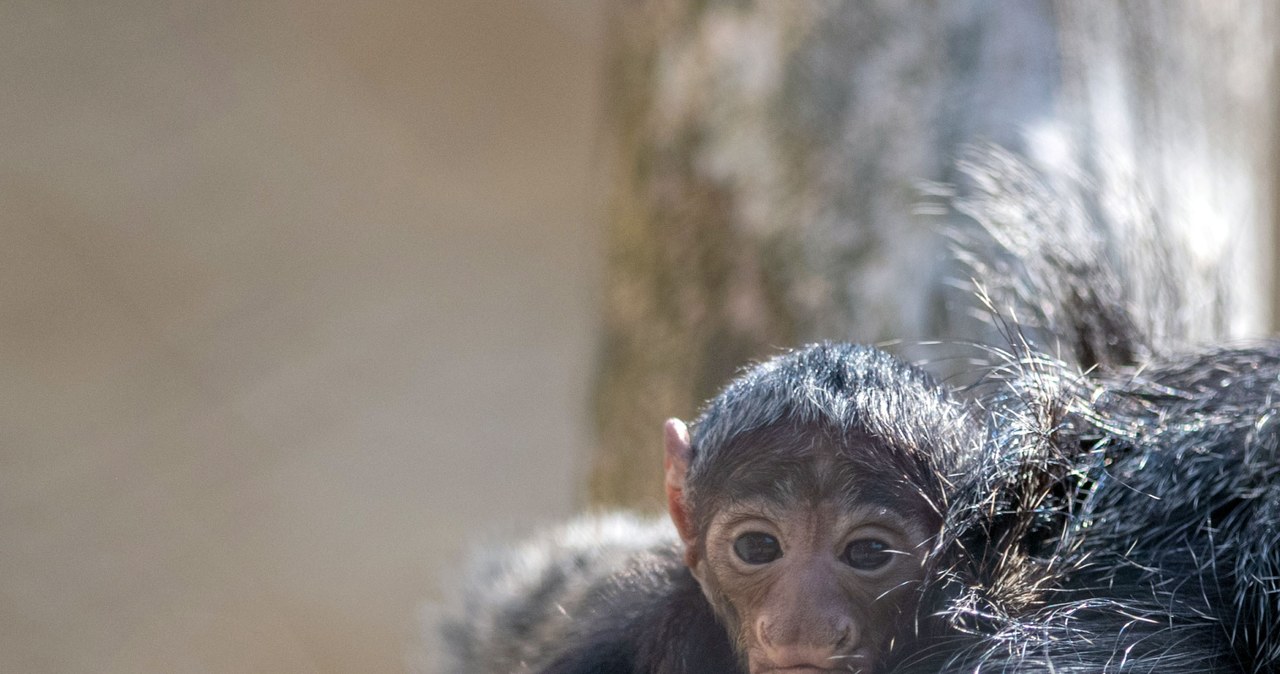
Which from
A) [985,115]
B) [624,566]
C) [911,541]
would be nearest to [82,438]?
[624,566]

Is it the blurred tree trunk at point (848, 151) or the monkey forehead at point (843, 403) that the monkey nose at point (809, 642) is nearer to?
the monkey forehead at point (843, 403)

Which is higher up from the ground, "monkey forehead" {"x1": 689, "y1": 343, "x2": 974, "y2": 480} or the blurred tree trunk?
the blurred tree trunk

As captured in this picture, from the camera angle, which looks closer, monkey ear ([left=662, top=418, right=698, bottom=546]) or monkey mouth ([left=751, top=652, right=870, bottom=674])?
monkey mouth ([left=751, top=652, right=870, bottom=674])

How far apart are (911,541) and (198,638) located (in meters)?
5.51

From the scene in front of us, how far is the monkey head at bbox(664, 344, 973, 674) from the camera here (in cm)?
199

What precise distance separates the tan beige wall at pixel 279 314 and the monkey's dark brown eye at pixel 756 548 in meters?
4.75

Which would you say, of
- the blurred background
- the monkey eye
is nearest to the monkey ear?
the monkey eye

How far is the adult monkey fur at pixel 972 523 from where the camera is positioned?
2010 mm

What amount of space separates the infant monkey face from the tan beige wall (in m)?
4.77

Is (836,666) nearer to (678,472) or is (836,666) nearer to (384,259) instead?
(678,472)

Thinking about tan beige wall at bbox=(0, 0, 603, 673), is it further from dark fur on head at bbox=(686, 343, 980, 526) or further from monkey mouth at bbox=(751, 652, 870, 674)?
monkey mouth at bbox=(751, 652, 870, 674)

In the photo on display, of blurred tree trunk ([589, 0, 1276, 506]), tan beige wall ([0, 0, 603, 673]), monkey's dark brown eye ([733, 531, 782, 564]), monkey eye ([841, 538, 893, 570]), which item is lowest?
monkey eye ([841, 538, 893, 570])

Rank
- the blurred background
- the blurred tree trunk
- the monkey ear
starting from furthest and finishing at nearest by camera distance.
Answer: the blurred background < the blurred tree trunk < the monkey ear

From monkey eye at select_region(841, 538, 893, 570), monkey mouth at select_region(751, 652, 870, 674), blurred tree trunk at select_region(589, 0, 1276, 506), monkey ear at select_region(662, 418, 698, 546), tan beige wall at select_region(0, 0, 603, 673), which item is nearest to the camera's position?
monkey mouth at select_region(751, 652, 870, 674)
